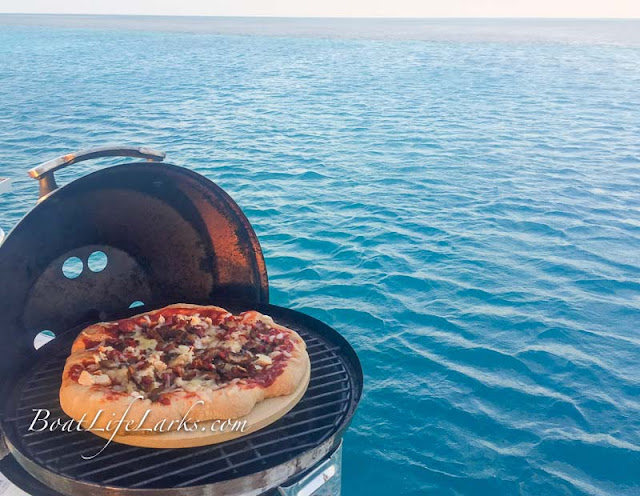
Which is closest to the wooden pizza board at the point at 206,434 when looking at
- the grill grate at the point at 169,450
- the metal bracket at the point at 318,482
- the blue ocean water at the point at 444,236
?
the grill grate at the point at 169,450

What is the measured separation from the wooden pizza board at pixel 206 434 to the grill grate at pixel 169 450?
0.16 feet

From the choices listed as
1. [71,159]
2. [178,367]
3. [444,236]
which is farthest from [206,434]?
[444,236]

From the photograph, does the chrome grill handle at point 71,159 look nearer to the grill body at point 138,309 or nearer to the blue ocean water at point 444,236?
the grill body at point 138,309

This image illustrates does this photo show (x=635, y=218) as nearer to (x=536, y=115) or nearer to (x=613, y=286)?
(x=613, y=286)

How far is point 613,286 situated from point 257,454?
32.0 ft

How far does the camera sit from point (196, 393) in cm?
452

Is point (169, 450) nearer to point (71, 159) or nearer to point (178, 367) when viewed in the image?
point (178, 367)

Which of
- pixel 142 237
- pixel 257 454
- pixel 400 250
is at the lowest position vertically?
pixel 400 250

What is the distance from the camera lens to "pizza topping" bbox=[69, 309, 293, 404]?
4.74m

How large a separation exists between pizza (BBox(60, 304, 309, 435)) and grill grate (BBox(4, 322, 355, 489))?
0.56 feet

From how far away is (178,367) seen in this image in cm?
493

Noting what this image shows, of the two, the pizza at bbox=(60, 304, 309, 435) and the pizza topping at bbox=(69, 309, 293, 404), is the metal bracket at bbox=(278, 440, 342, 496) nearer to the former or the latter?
the pizza at bbox=(60, 304, 309, 435)

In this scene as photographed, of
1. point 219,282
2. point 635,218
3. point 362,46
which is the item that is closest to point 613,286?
point 635,218

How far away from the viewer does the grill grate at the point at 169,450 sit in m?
4.03
